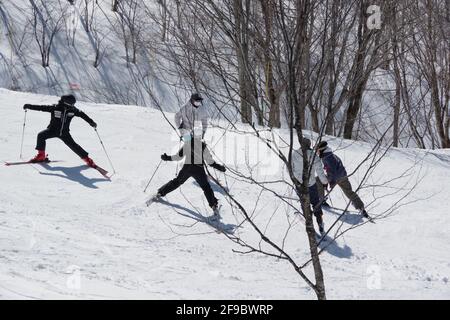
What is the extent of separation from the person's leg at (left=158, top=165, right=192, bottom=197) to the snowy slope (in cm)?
24

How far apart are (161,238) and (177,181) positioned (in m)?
1.17

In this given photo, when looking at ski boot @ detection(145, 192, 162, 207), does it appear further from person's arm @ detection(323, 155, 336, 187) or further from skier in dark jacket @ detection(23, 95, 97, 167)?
person's arm @ detection(323, 155, 336, 187)

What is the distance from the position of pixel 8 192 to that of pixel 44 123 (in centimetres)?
408

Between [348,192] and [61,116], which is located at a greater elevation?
[61,116]

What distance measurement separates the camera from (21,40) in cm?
2128

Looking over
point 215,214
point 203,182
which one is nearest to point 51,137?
point 203,182

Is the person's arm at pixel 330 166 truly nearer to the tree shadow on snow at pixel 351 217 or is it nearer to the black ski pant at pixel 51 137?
the tree shadow on snow at pixel 351 217

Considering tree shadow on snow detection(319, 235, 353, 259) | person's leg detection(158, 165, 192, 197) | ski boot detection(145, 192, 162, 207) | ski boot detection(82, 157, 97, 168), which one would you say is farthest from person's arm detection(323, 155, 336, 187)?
ski boot detection(82, 157, 97, 168)

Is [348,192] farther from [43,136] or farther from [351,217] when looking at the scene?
[43,136]

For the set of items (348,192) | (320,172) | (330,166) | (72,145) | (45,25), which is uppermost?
(45,25)

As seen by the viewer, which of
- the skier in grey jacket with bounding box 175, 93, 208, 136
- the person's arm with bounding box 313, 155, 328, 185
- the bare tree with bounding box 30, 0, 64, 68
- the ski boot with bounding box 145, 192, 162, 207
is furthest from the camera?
the bare tree with bounding box 30, 0, 64, 68

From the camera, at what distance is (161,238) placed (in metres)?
7.86

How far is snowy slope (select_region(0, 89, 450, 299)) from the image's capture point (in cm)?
589
